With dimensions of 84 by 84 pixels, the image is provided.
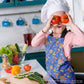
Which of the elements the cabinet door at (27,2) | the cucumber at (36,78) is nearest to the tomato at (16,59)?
the cucumber at (36,78)

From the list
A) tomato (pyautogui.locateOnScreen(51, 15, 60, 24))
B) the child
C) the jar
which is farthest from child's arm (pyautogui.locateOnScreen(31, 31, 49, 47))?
the jar

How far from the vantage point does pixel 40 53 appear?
2.47 m

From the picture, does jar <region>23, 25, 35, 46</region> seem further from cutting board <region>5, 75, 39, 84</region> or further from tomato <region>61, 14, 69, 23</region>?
cutting board <region>5, 75, 39, 84</region>

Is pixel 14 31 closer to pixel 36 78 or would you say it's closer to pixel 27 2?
pixel 27 2

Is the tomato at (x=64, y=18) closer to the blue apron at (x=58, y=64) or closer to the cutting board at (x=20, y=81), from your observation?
the blue apron at (x=58, y=64)

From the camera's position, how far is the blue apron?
1538 millimetres

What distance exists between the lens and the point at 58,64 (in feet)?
5.06

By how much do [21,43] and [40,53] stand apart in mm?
446

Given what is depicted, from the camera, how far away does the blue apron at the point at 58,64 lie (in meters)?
1.54

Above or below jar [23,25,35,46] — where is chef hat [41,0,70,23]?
above

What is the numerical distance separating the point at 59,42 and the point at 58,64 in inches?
7.1

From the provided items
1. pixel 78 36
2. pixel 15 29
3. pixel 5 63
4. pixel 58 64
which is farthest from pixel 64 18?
pixel 15 29

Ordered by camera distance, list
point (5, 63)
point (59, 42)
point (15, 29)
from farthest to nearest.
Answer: point (15, 29)
point (5, 63)
point (59, 42)

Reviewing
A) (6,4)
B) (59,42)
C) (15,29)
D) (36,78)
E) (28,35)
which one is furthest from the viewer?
(15,29)
